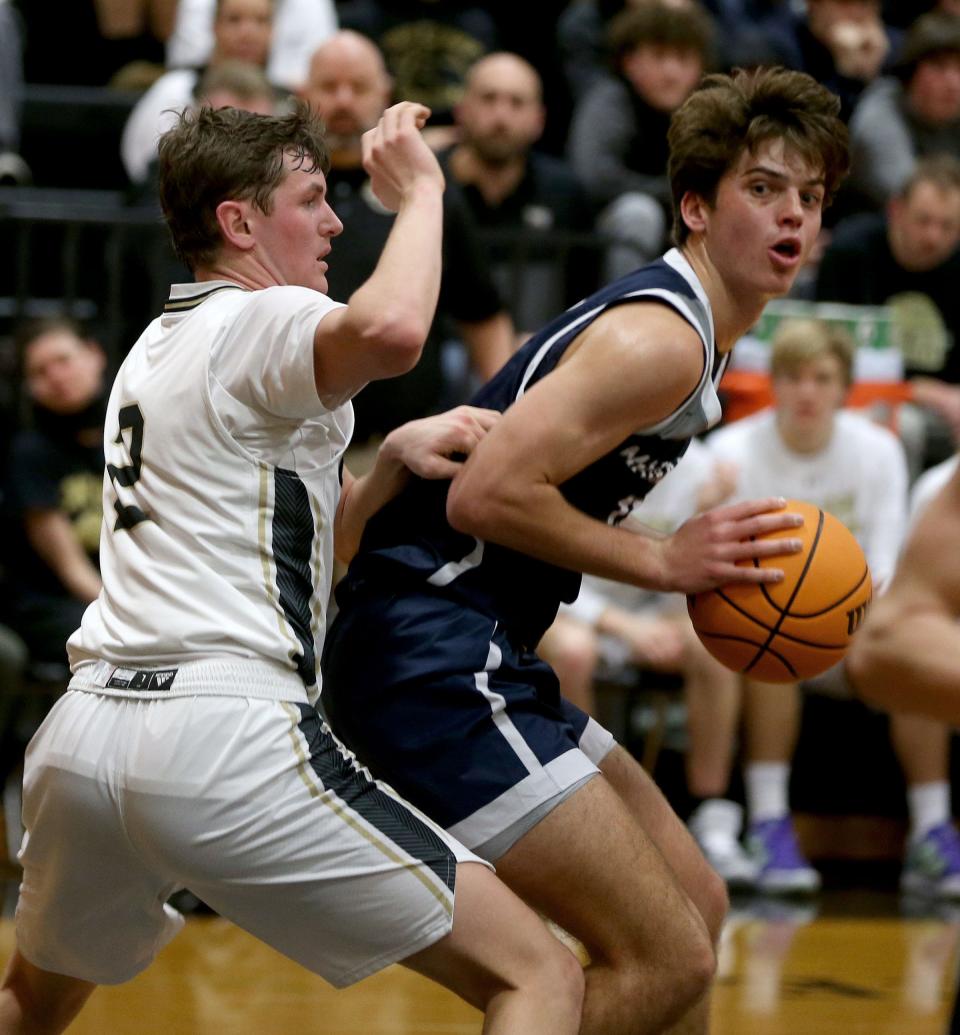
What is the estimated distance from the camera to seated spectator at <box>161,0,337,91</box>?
7.81 meters

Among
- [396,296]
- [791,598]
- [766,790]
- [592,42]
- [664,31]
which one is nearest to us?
[396,296]

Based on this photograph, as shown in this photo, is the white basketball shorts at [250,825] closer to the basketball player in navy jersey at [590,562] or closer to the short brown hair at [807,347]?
the basketball player in navy jersey at [590,562]

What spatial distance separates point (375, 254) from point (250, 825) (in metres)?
2.74

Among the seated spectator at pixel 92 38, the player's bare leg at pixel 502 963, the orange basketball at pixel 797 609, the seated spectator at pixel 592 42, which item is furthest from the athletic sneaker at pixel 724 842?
the seated spectator at pixel 92 38

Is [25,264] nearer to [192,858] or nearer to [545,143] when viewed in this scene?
[545,143]

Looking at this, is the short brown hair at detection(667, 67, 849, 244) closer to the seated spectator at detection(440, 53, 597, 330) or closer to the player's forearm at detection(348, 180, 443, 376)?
the player's forearm at detection(348, 180, 443, 376)

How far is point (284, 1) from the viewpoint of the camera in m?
7.91

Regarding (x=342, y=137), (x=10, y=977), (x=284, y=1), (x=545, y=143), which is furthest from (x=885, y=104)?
(x=10, y=977)

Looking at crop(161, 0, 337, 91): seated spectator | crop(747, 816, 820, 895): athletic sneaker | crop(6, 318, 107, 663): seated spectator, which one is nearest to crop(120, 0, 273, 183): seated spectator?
crop(161, 0, 337, 91): seated spectator

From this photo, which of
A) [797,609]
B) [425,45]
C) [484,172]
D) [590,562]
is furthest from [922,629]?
[425,45]

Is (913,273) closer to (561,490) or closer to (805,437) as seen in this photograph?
(805,437)

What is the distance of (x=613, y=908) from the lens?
2799 mm

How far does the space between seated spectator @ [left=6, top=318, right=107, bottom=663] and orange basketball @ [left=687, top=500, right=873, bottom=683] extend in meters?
3.45

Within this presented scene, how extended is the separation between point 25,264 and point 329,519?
4430 millimetres
